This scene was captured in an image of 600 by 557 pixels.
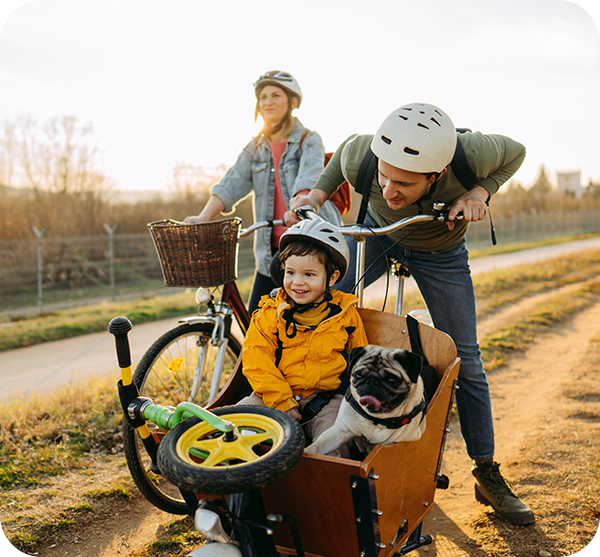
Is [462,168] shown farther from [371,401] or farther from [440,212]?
[371,401]

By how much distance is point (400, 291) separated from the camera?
307cm

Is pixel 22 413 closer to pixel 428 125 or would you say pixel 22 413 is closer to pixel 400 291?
pixel 400 291

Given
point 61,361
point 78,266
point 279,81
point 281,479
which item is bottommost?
point 61,361

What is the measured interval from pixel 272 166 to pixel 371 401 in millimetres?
2292

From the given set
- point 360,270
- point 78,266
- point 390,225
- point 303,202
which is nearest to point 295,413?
point 360,270

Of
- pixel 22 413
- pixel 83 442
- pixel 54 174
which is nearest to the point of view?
pixel 83 442

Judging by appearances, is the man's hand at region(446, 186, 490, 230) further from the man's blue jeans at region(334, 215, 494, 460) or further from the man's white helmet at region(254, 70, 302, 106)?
the man's white helmet at region(254, 70, 302, 106)

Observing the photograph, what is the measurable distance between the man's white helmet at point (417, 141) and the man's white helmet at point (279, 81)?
4.59ft

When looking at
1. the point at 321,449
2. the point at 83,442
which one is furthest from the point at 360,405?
the point at 83,442

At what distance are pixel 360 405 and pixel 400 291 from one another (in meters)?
1.24

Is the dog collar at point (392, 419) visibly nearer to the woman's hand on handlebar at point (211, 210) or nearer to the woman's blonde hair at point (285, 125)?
the woman's hand on handlebar at point (211, 210)

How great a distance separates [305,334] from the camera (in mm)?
2457

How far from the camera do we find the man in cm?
225

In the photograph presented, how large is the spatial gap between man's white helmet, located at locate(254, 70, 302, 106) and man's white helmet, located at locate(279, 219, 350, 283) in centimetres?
139
